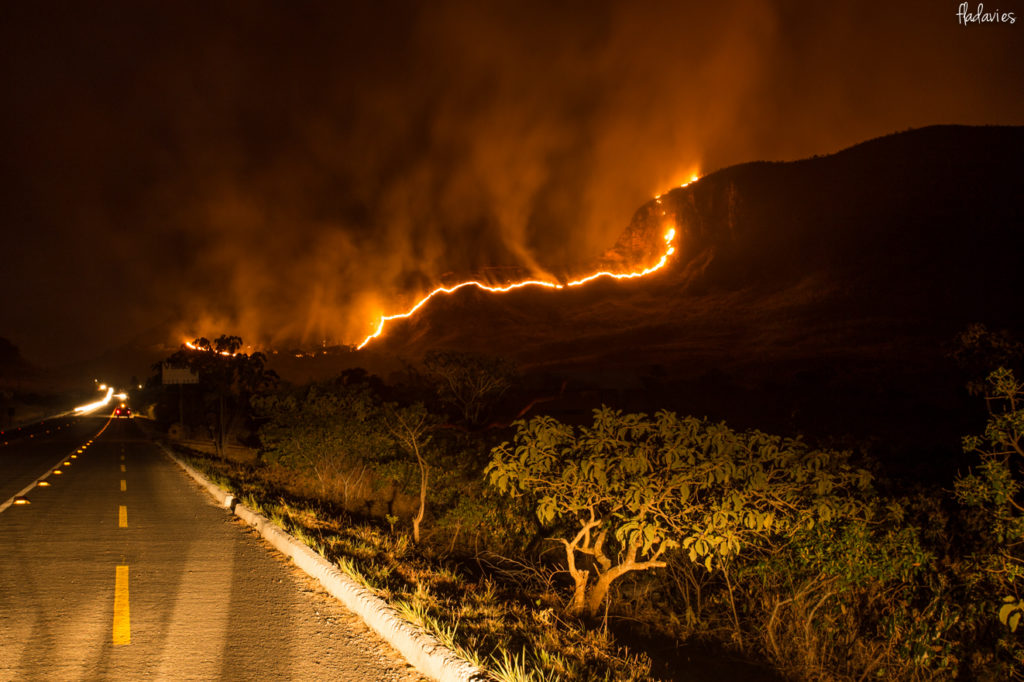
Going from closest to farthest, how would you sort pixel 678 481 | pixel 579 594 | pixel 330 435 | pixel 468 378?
pixel 678 481 → pixel 579 594 → pixel 330 435 → pixel 468 378

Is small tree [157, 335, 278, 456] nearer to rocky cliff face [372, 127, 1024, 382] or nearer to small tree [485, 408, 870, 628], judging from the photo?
small tree [485, 408, 870, 628]

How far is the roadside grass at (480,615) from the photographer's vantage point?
4.98m

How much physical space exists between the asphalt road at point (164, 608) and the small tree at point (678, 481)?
2753 millimetres

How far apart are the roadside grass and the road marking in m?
2.06

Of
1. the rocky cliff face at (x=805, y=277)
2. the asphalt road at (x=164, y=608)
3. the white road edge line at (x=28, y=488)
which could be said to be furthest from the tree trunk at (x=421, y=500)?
the rocky cliff face at (x=805, y=277)

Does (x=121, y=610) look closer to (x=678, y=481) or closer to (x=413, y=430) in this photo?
(x=678, y=481)

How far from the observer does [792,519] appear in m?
7.84

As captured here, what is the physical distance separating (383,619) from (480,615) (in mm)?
959

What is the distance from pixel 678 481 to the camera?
24.5 ft

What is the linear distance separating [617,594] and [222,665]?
6384 millimetres

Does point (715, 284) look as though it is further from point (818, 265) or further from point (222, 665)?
point (222, 665)

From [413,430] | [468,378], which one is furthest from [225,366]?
[413,430]

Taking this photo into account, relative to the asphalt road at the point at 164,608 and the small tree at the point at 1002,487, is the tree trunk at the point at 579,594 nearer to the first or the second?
the asphalt road at the point at 164,608

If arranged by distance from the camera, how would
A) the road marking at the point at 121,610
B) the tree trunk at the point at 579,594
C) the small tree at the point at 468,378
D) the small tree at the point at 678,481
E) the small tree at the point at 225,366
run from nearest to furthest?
1. the road marking at the point at 121,610
2. the small tree at the point at 678,481
3. the tree trunk at the point at 579,594
4. the small tree at the point at 225,366
5. the small tree at the point at 468,378
